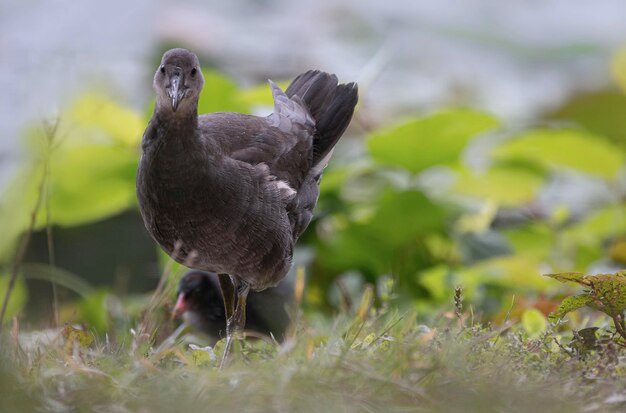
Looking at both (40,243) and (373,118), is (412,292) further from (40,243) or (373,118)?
(40,243)

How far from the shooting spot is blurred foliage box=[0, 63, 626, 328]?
5629 millimetres

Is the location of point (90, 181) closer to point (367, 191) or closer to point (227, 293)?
point (367, 191)

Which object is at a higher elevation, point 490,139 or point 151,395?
point 151,395

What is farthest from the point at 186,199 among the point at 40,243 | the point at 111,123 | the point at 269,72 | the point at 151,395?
the point at 269,72

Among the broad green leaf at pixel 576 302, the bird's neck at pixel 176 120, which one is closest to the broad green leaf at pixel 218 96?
the bird's neck at pixel 176 120

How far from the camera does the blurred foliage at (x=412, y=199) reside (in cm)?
563

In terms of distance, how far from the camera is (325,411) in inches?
90.7

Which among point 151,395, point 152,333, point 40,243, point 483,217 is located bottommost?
point 40,243

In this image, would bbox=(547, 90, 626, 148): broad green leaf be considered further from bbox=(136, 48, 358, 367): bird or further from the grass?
the grass


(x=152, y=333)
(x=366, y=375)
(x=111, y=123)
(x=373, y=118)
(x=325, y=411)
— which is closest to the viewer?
(x=325, y=411)

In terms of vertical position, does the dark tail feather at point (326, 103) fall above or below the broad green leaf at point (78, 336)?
above

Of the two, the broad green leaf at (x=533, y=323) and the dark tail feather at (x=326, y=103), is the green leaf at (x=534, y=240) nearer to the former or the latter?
the dark tail feather at (x=326, y=103)

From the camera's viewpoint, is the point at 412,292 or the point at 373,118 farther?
the point at 373,118

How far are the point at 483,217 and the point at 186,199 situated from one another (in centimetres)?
339
